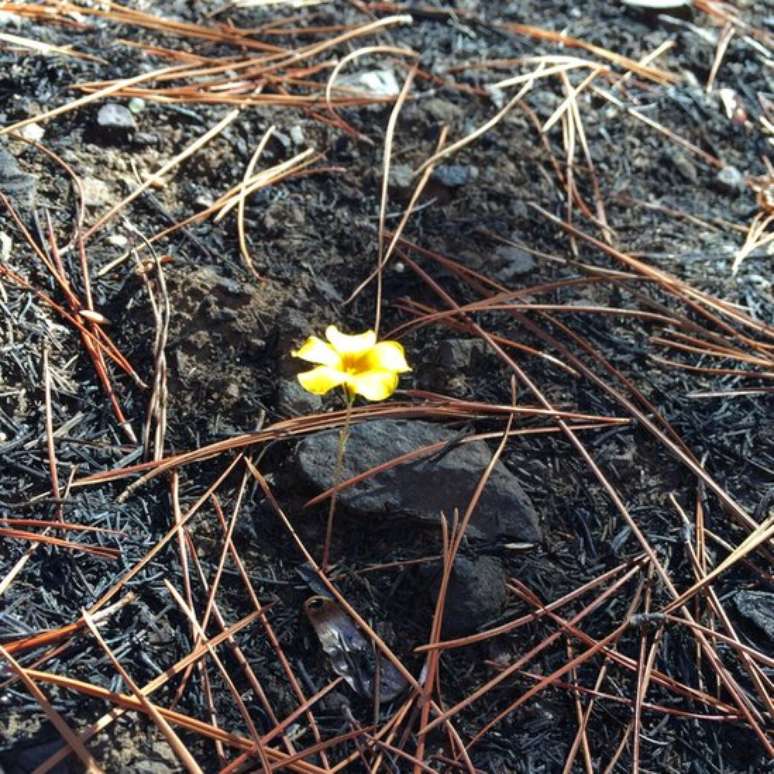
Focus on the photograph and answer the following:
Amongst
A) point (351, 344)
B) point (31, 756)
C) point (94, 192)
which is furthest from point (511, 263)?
point (31, 756)

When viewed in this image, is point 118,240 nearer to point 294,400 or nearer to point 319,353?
point 294,400

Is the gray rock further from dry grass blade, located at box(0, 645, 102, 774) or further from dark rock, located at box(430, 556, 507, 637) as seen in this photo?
dry grass blade, located at box(0, 645, 102, 774)

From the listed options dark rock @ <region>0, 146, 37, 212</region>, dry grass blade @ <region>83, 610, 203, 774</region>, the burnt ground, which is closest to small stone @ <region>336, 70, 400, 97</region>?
the burnt ground

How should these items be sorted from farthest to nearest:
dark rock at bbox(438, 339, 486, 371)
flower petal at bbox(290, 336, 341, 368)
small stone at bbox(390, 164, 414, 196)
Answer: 1. small stone at bbox(390, 164, 414, 196)
2. dark rock at bbox(438, 339, 486, 371)
3. flower petal at bbox(290, 336, 341, 368)

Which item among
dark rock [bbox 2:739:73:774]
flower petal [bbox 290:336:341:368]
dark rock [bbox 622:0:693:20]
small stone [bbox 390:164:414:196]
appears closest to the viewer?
dark rock [bbox 2:739:73:774]

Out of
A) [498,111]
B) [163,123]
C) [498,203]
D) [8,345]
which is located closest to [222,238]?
[163,123]

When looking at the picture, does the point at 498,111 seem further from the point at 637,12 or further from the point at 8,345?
the point at 8,345
